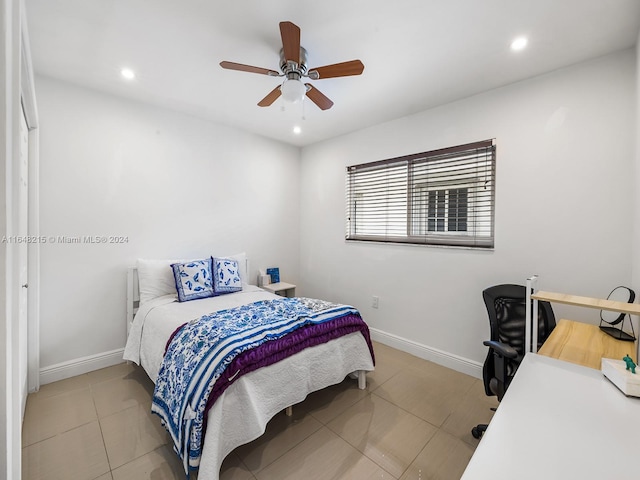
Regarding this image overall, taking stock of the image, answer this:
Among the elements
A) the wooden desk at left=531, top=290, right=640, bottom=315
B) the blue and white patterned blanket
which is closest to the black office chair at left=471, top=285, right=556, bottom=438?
the wooden desk at left=531, top=290, right=640, bottom=315

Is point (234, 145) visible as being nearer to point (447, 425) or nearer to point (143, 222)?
point (143, 222)

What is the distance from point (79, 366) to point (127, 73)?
251 centimetres

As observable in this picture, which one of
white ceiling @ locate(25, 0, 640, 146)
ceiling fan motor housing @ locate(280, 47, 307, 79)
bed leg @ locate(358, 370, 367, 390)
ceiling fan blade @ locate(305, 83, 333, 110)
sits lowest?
bed leg @ locate(358, 370, 367, 390)

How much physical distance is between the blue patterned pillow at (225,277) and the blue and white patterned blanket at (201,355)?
0.68 m

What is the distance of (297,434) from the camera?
1.81m

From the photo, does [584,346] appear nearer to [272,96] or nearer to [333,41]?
[333,41]

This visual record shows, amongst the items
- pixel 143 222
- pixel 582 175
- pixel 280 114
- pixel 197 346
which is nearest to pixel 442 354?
pixel 582 175

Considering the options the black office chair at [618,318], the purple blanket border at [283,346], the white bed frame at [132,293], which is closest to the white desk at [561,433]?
the black office chair at [618,318]

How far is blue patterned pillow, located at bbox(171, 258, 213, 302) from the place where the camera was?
2.55 meters

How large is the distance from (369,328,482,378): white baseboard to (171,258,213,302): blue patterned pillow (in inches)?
74.8

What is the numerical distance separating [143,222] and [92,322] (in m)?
1.00

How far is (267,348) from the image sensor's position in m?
1.68

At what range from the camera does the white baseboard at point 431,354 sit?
8.27ft

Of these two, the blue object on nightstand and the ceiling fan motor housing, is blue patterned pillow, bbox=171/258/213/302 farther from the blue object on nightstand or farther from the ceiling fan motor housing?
the ceiling fan motor housing
